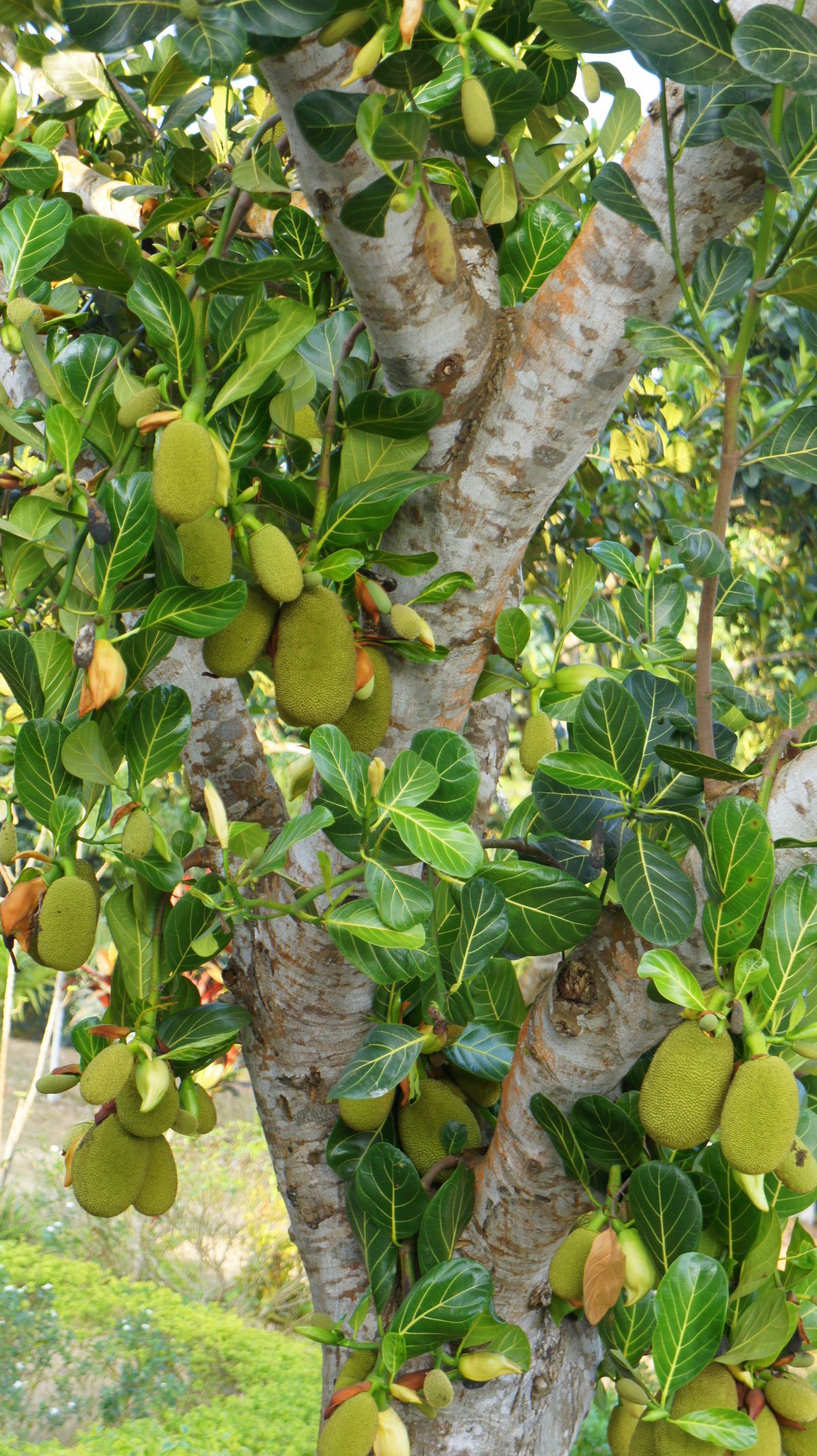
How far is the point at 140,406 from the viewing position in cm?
63

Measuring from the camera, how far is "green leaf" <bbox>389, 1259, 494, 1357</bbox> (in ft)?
2.56

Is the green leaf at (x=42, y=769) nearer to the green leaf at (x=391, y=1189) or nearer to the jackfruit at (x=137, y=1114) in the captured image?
the jackfruit at (x=137, y=1114)

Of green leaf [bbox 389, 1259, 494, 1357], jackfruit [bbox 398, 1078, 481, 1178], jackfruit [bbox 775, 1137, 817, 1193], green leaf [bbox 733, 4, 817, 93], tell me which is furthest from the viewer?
jackfruit [bbox 398, 1078, 481, 1178]

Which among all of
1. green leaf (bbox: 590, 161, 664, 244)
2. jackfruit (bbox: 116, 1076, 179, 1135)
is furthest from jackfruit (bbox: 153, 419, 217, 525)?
jackfruit (bbox: 116, 1076, 179, 1135)

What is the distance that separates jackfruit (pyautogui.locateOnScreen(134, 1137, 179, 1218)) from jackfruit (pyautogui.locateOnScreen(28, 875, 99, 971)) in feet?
0.57

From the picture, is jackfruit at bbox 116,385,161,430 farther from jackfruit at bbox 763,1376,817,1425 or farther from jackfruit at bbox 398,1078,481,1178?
jackfruit at bbox 763,1376,817,1425

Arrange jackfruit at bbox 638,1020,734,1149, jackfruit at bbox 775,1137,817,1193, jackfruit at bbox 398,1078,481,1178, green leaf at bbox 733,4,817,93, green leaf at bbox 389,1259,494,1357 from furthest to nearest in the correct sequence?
jackfruit at bbox 398,1078,481,1178
green leaf at bbox 389,1259,494,1357
jackfruit at bbox 775,1137,817,1193
jackfruit at bbox 638,1020,734,1149
green leaf at bbox 733,4,817,93

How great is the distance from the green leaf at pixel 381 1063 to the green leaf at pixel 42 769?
26 centimetres

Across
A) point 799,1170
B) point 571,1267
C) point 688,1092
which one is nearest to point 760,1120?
point 688,1092

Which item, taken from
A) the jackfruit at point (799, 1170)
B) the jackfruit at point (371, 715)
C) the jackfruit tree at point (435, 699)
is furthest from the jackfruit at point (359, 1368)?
the jackfruit at point (371, 715)

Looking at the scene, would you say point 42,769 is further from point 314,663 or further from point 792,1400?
point 792,1400

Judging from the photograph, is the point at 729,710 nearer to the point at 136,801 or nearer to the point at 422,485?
the point at 422,485

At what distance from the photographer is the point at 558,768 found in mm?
650

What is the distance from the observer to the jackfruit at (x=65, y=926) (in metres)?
0.63
